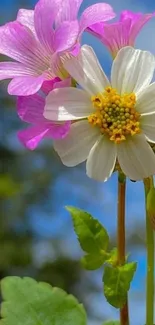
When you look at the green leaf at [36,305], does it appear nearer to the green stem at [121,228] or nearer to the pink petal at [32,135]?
the green stem at [121,228]

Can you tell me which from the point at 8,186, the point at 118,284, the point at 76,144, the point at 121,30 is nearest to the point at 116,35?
the point at 121,30

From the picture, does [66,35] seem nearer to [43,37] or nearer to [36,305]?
[43,37]

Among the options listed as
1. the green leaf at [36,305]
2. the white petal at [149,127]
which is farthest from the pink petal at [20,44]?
the green leaf at [36,305]

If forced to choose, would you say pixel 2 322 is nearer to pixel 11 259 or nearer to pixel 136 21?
pixel 136 21

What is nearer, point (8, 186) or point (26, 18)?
point (26, 18)

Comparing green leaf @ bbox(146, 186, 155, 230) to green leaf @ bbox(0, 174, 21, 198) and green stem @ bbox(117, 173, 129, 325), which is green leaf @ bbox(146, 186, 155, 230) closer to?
green stem @ bbox(117, 173, 129, 325)

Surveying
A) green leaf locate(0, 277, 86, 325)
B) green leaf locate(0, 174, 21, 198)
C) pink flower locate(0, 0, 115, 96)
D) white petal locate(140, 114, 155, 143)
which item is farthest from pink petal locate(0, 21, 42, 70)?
green leaf locate(0, 174, 21, 198)
